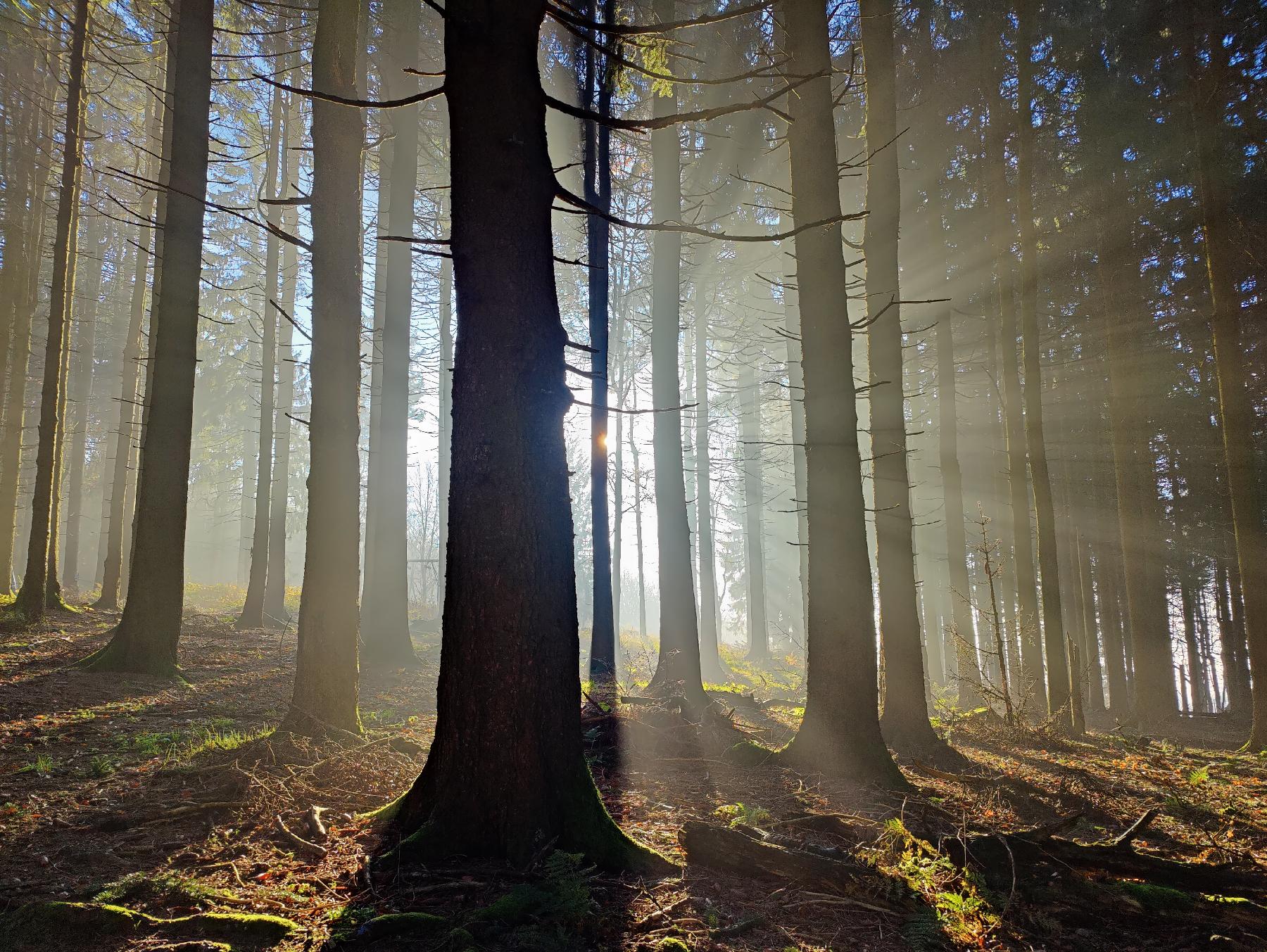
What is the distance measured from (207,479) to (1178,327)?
129 ft

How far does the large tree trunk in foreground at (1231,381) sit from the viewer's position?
9461 mm

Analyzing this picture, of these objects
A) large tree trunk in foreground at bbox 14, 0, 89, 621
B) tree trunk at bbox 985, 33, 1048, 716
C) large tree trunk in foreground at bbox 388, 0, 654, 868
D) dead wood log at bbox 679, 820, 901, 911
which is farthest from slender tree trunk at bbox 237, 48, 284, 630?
tree trunk at bbox 985, 33, 1048, 716

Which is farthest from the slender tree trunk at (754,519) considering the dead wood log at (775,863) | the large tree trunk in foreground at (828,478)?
the dead wood log at (775,863)

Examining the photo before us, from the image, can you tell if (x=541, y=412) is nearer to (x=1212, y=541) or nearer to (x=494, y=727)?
(x=494, y=727)

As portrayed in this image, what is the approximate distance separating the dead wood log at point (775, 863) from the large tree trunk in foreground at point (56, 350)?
11554mm

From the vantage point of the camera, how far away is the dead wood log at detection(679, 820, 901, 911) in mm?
3410

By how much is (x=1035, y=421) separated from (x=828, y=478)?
6.68 m

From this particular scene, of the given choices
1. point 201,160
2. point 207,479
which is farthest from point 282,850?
point 207,479

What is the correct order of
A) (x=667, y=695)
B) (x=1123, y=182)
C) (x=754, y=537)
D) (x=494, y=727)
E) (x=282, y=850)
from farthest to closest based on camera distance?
(x=754, y=537) → (x=1123, y=182) → (x=667, y=695) → (x=282, y=850) → (x=494, y=727)

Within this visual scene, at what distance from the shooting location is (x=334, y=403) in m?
6.15

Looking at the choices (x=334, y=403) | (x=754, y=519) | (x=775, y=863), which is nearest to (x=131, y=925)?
(x=775, y=863)

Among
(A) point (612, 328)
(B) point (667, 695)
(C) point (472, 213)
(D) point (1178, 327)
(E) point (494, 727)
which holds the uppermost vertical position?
(A) point (612, 328)

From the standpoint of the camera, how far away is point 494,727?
10.7 ft

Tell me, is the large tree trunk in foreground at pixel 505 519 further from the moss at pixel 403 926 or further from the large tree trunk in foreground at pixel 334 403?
the large tree trunk in foreground at pixel 334 403
